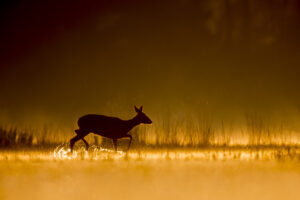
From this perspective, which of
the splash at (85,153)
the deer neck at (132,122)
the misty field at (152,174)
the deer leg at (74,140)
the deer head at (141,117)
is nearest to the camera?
the misty field at (152,174)

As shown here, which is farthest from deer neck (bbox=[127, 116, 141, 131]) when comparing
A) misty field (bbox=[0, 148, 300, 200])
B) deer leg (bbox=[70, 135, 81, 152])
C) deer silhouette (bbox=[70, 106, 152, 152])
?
deer leg (bbox=[70, 135, 81, 152])

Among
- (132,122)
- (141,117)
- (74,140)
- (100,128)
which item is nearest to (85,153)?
(74,140)

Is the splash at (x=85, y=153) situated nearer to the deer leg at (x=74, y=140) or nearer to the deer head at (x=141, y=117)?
the deer leg at (x=74, y=140)

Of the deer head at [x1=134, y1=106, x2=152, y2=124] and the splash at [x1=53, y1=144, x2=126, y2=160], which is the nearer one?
the splash at [x1=53, y1=144, x2=126, y2=160]

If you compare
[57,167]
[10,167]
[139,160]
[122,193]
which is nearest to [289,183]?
[122,193]

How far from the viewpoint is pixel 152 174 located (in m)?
9.73

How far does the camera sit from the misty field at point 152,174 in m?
8.06

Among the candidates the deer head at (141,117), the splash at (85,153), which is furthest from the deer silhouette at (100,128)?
the deer head at (141,117)

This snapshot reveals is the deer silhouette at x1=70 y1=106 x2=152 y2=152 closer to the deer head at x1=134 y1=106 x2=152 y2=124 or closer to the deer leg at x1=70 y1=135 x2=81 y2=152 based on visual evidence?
the deer leg at x1=70 y1=135 x2=81 y2=152

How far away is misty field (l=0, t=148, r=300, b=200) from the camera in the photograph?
8.06 metres

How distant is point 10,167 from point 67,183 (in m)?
2.46

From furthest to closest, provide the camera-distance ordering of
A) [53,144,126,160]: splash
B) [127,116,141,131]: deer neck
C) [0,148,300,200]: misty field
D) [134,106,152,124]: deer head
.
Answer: [134,106,152,124]: deer head < [127,116,141,131]: deer neck < [53,144,126,160]: splash < [0,148,300,200]: misty field

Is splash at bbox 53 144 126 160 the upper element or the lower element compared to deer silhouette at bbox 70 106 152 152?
lower

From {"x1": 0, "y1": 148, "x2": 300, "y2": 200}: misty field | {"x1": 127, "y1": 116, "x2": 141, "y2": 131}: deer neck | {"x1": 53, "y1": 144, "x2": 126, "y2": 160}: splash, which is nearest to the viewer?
{"x1": 0, "y1": 148, "x2": 300, "y2": 200}: misty field
